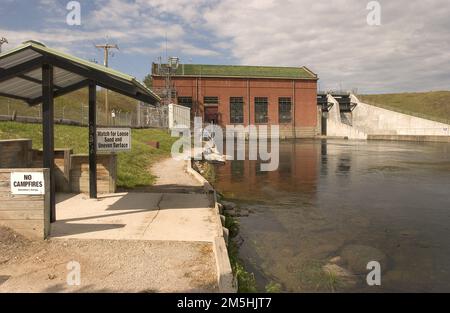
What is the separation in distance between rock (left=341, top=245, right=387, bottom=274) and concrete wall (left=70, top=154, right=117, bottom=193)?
7219mm

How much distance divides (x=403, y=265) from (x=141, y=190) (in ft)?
28.6

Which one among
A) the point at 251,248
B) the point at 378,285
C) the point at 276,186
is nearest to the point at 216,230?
the point at 251,248

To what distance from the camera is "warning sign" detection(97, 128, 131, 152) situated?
1129 centimetres

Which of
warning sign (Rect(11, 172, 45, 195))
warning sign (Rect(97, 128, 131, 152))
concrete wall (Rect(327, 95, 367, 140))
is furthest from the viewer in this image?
concrete wall (Rect(327, 95, 367, 140))

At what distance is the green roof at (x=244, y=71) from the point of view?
68744 mm

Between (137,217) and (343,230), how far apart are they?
5704 millimetres

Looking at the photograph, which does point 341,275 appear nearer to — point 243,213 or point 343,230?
point 343,230

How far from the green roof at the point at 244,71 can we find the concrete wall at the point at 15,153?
57.4 m

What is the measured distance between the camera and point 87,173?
11.7m

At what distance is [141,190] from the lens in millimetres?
13508

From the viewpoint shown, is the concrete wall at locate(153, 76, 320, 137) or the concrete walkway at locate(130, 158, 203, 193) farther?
the concrete wall at locate(153, 76, 320, 137)

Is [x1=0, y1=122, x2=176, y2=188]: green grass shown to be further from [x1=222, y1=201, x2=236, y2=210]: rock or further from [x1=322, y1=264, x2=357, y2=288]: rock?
[x1=322, y1=264, x2=357, y2=288]: rock

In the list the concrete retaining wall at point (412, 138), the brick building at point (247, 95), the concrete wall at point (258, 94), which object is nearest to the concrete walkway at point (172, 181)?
the brick building at point (247, 95)

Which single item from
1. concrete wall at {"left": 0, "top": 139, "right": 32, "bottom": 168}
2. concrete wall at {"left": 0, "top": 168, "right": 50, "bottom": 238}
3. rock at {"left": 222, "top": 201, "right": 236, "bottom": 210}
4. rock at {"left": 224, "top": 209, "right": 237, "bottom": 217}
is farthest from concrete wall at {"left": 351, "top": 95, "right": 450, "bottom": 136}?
concrete wall at {"left": 0, "top": 168, "right": 50, "bottom": 238}
